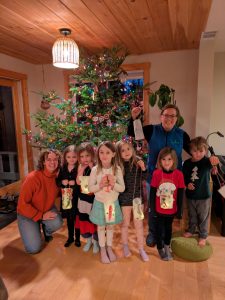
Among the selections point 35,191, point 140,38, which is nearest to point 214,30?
point 140,38

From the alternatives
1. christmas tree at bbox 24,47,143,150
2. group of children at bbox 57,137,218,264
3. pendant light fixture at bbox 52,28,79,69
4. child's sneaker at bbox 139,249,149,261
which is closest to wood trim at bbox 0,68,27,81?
→ christmas tree at bbox 24,47,143,150

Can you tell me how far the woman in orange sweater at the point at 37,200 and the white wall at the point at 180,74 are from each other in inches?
83.8

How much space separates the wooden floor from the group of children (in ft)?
0.37

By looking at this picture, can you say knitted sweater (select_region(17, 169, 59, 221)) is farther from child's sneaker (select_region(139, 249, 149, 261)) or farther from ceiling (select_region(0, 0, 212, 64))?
ceiling (select_region(0, 0, 212, 64))

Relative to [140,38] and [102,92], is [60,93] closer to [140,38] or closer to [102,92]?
[102,92]

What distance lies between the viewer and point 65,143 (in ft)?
9.43

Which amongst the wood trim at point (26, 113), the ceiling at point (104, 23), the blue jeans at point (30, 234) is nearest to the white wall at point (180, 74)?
the ceiling at point (104, 23)

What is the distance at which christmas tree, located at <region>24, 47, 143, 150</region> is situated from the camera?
8.70 ft

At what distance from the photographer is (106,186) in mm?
1903

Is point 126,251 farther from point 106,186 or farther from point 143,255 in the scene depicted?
point 106,186

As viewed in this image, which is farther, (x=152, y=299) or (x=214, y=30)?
(x=214, y=30)

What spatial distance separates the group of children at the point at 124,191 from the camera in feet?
6.34

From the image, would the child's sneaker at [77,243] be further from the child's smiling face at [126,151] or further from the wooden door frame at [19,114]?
the wooden door frame at [19,114]

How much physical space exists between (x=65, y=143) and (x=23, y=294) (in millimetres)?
1685
